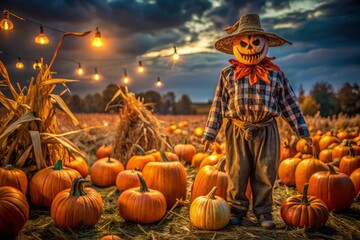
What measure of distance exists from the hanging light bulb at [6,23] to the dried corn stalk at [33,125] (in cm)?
86

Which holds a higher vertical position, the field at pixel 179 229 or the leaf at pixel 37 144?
the leaf at pixel 37 144

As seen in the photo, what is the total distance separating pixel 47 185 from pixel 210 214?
6.83 ft

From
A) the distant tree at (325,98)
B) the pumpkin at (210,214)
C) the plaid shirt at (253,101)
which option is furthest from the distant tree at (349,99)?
the pumpkin at (210,214)

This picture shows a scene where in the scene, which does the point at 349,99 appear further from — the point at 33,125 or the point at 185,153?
the point at 33,125

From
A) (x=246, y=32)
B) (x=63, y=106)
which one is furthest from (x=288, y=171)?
(x=63, y=106)

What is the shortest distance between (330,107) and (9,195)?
16.6 meters

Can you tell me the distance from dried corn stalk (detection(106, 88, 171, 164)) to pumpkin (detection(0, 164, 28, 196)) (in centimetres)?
240

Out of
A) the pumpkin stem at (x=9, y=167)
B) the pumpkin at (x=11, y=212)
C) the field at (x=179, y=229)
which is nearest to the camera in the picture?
the pumpkin at (x=11, y=212)

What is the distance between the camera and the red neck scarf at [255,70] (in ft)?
12.3

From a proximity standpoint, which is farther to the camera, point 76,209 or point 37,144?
point 37,144

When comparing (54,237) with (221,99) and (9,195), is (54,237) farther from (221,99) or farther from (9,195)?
(221,99)

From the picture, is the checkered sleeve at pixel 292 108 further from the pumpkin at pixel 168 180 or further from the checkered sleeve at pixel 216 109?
the pumpkin at pixel 168 180

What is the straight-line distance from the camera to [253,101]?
374 cm

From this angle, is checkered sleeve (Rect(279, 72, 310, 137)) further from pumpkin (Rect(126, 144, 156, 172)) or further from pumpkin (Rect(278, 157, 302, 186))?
pumpkin (Rect(126, 144, 156, 172))
